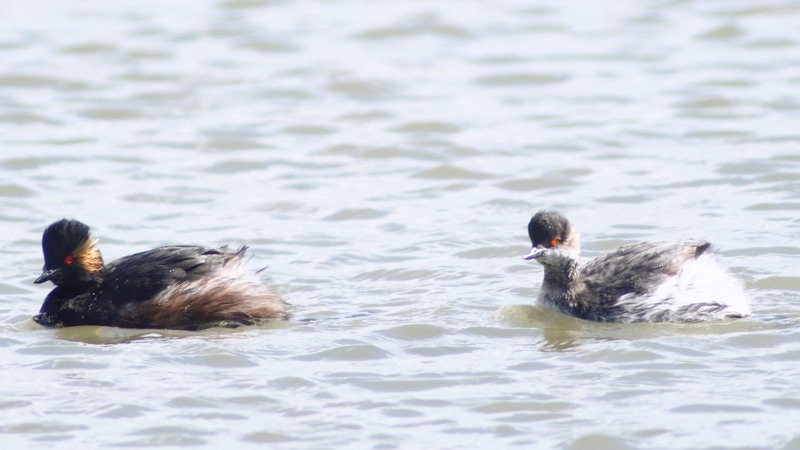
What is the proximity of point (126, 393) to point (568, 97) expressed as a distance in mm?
8405

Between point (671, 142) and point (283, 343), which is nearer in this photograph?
point (283, 343)

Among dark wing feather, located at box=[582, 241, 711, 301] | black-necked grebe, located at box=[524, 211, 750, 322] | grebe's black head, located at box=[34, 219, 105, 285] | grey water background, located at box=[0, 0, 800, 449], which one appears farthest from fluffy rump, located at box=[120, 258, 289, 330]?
dark wing feather, located at box=[582, 241, 711, 301]

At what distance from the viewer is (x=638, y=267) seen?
8695mm

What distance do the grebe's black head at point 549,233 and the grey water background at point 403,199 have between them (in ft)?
1.28

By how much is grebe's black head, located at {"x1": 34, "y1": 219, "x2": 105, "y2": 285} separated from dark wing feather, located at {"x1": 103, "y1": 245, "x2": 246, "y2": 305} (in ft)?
0.50

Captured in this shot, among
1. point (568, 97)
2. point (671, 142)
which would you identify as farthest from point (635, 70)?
point (671, 142)

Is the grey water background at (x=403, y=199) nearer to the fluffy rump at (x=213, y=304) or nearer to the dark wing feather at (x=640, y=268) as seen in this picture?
the fluffy rump at (x=213, y=304)

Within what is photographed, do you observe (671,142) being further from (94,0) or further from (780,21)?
(94,0)

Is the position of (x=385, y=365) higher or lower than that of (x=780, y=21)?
lower

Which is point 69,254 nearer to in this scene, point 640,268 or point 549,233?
point 549,233

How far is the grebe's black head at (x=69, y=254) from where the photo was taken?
28.0 feet

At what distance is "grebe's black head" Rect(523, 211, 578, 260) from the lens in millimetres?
8602

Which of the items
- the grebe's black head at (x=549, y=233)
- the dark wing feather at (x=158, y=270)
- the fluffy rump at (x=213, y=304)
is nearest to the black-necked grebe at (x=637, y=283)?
the grebe's black head at (x=549, y=233)

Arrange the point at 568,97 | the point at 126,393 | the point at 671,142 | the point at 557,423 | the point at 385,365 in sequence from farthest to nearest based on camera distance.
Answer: the point at 568,97 < the point at 671,142 < the point at 385,365 < the point at 126,393 < the point at 557,423
